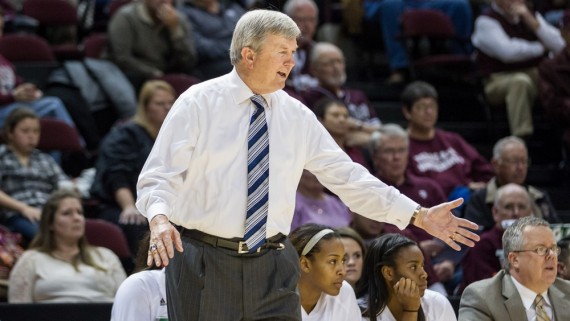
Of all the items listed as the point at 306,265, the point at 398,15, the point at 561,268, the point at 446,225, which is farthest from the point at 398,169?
the point at 446,225

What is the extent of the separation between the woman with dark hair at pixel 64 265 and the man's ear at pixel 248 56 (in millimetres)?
2748

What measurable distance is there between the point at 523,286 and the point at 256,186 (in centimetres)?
191

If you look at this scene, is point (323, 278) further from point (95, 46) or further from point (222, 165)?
point (95, 46)

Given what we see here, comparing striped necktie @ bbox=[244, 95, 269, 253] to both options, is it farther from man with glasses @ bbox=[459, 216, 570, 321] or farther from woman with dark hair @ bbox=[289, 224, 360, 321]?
man with glasses @ bbox=[459, 216, 570, 321]

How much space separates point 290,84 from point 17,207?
2278mm

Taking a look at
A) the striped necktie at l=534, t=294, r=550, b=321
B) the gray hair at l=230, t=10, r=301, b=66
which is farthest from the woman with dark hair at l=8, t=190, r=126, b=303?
the gray hair at l=230, t=10, r=301, b=66

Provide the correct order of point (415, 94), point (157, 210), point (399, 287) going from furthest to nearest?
1. point (415, 94)
2. point (399, 287)
3. point (157, 210)

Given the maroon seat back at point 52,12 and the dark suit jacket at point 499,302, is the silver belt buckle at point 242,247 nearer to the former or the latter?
the dark suit jacket at point 499,302

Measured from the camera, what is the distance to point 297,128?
12.8ft

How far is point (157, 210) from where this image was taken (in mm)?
3574

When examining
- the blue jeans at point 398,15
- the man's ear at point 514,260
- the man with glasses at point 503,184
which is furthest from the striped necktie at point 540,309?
the blue jeans at point 398,15

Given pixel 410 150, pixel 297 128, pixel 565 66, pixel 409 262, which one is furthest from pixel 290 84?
pixel 297 128

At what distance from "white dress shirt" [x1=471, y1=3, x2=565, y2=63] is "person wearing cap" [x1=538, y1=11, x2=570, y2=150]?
0.42 meters

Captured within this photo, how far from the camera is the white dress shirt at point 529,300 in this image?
5129 mm
